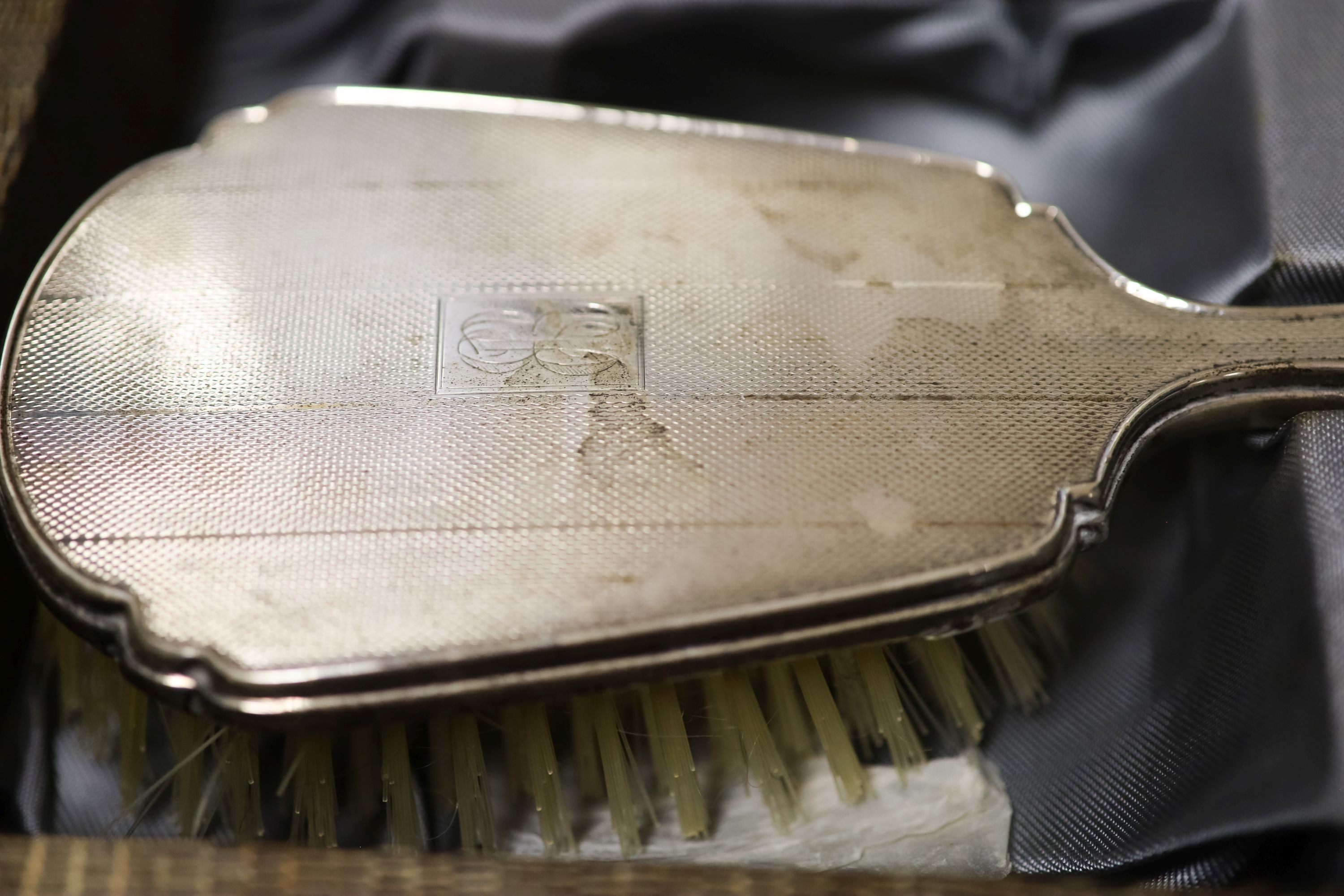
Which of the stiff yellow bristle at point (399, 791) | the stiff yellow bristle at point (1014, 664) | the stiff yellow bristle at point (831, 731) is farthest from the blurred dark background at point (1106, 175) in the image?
the stiff yellow bristle at point (399, 791)

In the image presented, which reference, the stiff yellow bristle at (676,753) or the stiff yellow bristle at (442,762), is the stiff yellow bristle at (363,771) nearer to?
the stiff yellow bristle at (442,762)

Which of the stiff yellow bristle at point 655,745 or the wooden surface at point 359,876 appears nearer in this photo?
the wooden surface at point 359,876

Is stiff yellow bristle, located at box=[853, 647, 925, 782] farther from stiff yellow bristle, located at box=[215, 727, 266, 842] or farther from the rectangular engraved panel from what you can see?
stiff yellow bristle, located at box=[215, 727, 266, 842]

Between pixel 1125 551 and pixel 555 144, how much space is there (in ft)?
1.71

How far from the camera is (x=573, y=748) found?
0.69 m

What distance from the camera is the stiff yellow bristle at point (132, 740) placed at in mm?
656

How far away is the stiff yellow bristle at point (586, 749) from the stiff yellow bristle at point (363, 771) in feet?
0.41

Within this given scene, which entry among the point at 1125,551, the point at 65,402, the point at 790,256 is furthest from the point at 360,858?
the point at 1125,551

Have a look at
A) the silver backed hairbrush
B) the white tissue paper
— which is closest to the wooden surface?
the silver backed hairbrush

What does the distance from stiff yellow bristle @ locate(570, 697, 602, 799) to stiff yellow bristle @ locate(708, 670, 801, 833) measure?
91 mm

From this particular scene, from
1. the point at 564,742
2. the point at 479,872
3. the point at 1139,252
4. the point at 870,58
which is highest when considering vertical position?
the point at 870,58

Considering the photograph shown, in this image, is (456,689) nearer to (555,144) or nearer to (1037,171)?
(555,144)

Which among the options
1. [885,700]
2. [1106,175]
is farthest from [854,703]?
[1106,175]

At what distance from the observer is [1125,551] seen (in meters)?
0.76
